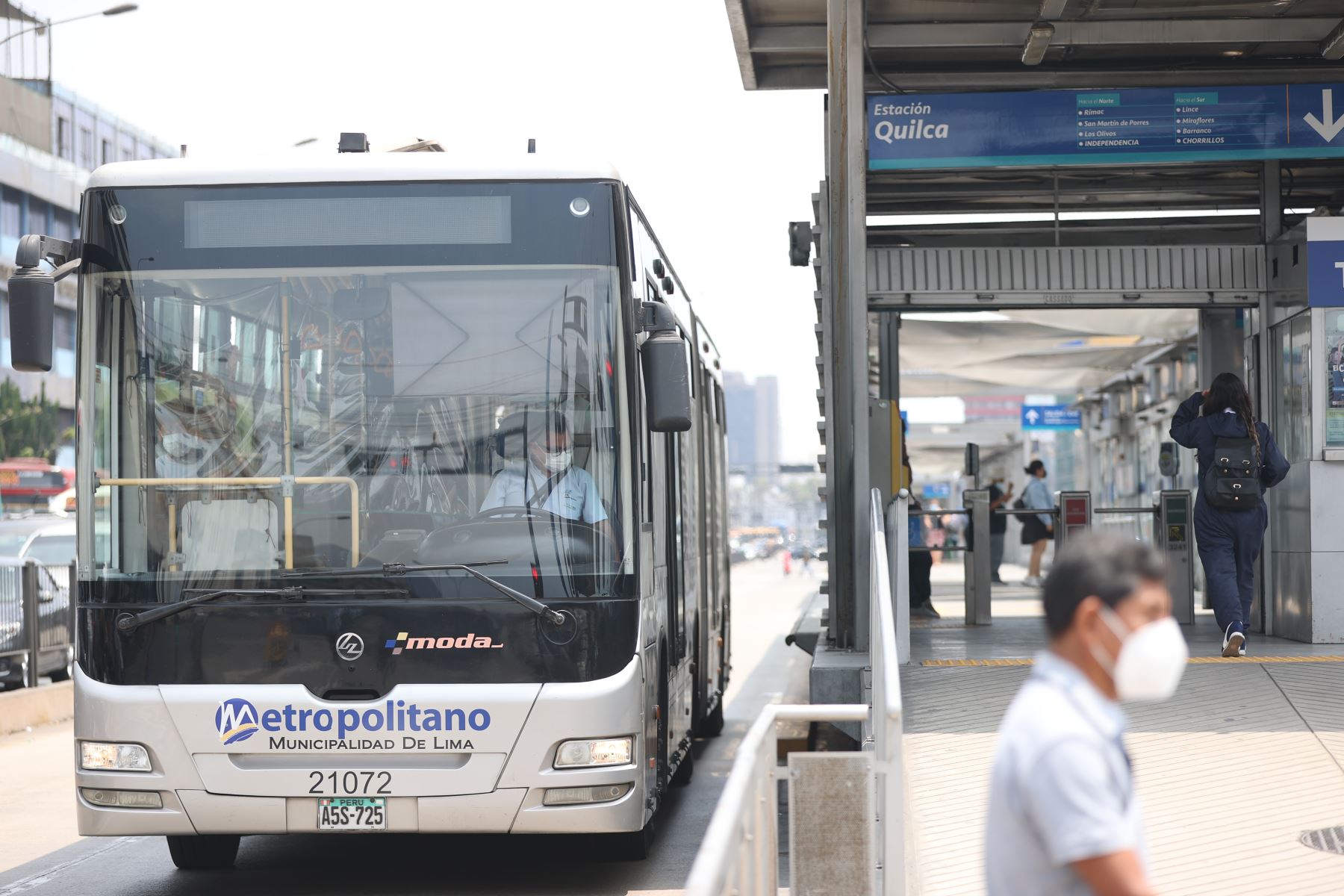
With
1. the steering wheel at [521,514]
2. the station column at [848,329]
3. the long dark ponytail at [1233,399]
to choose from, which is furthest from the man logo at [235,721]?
the long dark ponytail at [1233,399]

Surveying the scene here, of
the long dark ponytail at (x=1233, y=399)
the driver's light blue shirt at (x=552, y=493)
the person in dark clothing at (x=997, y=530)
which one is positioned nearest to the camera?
the driver's light blue shirt at (x=552, y=493)

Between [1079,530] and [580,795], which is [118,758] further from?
[1079,530]

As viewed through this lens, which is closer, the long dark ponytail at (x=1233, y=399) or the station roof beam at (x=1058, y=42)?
the long dark ponytail at (x=1233, y=399)

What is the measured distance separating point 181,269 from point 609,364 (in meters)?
1.90

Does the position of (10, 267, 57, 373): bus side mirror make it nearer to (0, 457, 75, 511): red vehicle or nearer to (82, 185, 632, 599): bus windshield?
(82, 185, 632, 599): bus windshield

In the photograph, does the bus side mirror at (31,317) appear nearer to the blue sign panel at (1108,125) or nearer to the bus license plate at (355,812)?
Answer: the bus license plate at (355,812)

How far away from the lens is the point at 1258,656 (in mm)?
10164

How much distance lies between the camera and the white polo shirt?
257 centimetres

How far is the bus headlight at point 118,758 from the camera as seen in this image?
6.82 m

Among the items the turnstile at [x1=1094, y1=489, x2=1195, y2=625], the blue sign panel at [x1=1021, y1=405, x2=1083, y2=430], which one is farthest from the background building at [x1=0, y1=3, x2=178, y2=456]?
the turnstile at [x1=1094, y1=489, x2=1195, y2=625]

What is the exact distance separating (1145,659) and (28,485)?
3548cm

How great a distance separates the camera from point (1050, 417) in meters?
35.6

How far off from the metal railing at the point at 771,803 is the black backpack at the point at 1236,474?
462 centimetres

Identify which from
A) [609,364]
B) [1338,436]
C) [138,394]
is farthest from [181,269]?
[1338,436]
